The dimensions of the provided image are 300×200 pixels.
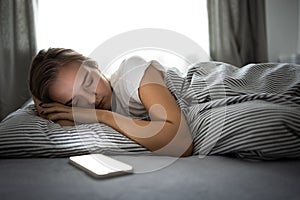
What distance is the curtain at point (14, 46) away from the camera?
7.06 feet

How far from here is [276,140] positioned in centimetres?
72

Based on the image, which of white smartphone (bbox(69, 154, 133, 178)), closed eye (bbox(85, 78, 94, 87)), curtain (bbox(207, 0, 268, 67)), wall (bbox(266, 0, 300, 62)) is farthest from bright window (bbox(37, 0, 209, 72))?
white smartphone (bbox(69, 154, 133, 178))

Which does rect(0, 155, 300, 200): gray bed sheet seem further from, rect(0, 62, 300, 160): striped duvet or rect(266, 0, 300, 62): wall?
rect(266, 0, 300, 62): wall

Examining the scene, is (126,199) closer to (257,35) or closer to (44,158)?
(44,158)

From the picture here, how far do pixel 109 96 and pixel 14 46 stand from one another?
1.39 metres

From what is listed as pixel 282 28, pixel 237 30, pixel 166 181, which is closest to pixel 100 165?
pixel 166 181

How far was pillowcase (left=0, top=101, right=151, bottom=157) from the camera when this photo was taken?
0.83m

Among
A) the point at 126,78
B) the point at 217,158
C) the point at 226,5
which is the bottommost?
the point at 217,158

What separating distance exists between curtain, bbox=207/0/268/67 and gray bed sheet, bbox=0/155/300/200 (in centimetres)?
170

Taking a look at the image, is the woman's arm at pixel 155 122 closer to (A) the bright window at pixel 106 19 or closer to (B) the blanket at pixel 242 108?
(B) the blanket at pixel 242 108

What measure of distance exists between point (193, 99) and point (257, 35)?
157 cm

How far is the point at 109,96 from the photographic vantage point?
1.09 metres

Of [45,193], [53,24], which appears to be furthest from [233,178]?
[53,24]

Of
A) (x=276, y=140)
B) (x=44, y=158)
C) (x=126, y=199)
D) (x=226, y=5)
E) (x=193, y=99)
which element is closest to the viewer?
(x=126, y=199)
